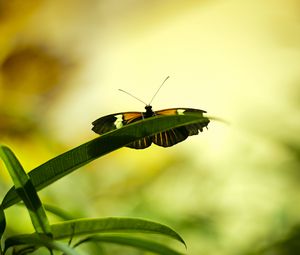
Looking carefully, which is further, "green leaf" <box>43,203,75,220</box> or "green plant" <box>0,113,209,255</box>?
"green leaf" <box>43,203,75,220</box>

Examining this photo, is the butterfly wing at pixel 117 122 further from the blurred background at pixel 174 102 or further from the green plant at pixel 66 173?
the green plant at pixel 66 173

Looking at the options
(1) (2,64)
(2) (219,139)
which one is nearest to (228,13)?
(2) (219,139)

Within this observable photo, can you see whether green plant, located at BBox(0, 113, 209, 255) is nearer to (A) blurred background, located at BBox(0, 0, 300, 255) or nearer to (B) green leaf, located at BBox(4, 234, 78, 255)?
(B) green leaf, located at BBox(4, 234, 78, 255)

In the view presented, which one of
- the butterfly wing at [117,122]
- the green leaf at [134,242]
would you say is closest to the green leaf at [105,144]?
the green leaf at [134,242]

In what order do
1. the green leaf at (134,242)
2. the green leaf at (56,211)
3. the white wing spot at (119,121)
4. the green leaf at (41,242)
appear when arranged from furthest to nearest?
the white wing spot at (119,121) < the green leaf at (56,211) < the green leaf at (134,242) < the green leaf at (41,242)

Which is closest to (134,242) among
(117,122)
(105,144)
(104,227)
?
(104,227)

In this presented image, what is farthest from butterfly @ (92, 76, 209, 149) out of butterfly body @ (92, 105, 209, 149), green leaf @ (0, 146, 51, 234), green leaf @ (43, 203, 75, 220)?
green leaf @ (0, 146, 51, 234)
